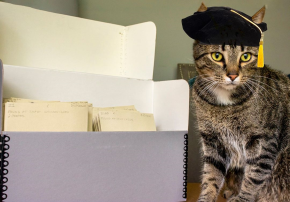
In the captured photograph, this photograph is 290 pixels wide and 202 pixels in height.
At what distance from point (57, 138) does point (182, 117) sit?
0.51 m

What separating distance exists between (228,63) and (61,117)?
56cm

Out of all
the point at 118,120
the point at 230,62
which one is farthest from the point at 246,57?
the point at 118,120

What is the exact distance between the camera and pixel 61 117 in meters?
0.88

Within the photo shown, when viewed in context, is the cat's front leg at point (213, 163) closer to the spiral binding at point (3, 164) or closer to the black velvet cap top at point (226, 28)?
the black velvet cap top at point (226, 28)

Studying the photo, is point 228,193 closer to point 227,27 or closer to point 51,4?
point 227,27

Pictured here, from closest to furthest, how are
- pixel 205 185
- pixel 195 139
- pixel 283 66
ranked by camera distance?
pixel 205 185 < pixel 195 139 < pixel 283 66

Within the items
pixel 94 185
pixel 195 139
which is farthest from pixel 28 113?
pixel 195 139

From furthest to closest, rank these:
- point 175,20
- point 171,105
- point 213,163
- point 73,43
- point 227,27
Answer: point 175,20, point 73,43, point 171,105, point 213,163, point 227,27

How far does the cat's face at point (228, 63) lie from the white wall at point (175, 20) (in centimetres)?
75

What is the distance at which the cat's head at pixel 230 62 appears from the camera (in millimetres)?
829

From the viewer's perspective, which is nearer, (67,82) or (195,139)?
(67,82)

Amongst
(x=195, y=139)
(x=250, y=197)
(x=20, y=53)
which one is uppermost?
(x=20, y=53)

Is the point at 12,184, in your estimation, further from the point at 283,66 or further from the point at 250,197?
the point at 283,66

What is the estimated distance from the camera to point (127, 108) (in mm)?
1155
